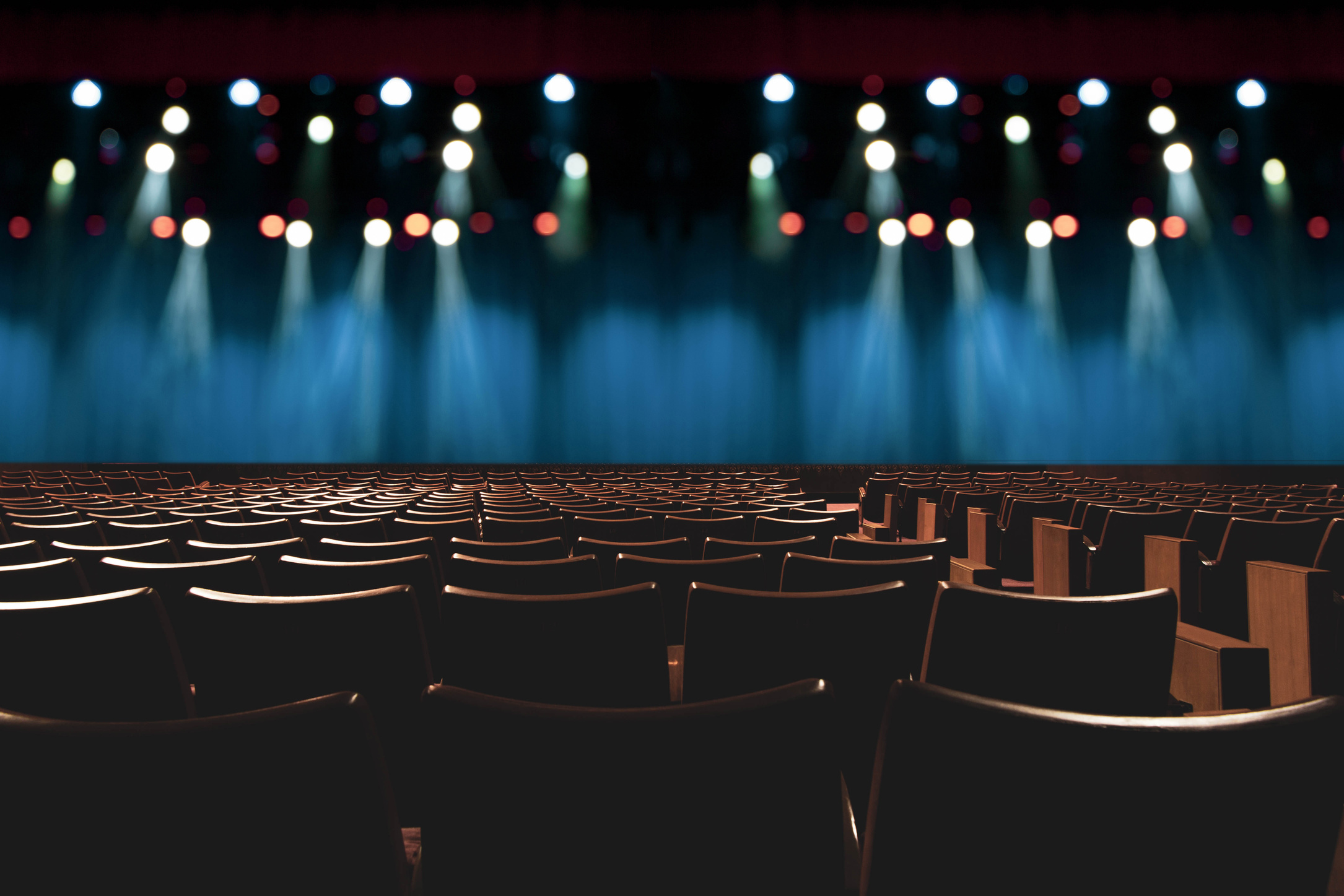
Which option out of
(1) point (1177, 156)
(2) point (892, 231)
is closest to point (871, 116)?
(2) point (892, 231)

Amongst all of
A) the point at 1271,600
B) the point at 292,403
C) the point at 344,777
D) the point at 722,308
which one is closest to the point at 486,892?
the point at 344,777

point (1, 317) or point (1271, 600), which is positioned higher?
point (1, 317)

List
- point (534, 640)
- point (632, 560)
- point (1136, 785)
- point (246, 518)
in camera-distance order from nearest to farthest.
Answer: point (1136, 785) → point (534, 640) → point (632, 560) → point (246, 518)

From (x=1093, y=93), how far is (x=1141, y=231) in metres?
3.12

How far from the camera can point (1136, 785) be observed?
633 millimetres

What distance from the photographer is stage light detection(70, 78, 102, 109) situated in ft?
34.5

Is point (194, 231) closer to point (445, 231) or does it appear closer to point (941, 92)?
point (445, 231)

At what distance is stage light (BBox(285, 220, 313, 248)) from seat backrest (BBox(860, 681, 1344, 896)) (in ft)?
45.1

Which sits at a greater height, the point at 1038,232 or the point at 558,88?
the point at 558,88

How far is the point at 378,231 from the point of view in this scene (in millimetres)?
12477

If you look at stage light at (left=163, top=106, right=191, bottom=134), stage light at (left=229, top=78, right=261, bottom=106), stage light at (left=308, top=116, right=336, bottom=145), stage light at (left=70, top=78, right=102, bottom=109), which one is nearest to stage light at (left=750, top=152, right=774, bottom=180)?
stage light at (left=308, top=116, right=336, bottom=145)

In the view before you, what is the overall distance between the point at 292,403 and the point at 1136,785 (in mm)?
13819

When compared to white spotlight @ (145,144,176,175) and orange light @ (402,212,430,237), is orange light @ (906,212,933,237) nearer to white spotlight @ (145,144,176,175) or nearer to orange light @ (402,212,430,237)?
orange light @ (402,212,430,237)

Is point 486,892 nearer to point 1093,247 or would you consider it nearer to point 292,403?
point 292,403
